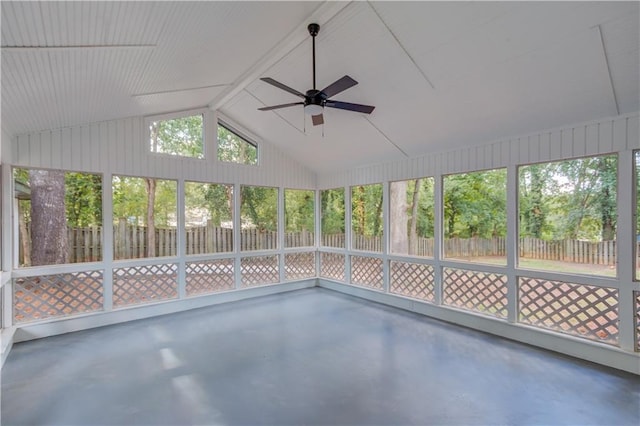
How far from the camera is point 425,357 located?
3.56 meters

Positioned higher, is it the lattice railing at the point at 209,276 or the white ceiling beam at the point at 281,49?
the white ceiling beam at the point at 281,49

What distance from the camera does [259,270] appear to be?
21.6 feet

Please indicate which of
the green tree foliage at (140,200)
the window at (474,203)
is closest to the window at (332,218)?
the window at (474,203)

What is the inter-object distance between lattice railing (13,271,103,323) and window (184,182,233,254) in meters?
1.52

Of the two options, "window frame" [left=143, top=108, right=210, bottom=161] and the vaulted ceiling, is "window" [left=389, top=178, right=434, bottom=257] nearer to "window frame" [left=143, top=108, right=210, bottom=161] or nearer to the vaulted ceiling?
the vaulted ceiling

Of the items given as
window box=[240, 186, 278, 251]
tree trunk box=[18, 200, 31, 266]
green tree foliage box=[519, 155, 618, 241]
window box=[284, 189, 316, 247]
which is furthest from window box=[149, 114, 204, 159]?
green tree foliage box=[519, 155, 618, 241]

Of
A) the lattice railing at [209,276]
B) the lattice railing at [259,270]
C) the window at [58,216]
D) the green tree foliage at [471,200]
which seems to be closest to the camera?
the window at [58,216]

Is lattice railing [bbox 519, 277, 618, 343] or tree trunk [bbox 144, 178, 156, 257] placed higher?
tree trunk [bbox 144, 178, 156, 257]

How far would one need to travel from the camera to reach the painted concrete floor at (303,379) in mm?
2518

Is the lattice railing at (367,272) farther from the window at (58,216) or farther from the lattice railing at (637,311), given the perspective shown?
the window at (58,216)

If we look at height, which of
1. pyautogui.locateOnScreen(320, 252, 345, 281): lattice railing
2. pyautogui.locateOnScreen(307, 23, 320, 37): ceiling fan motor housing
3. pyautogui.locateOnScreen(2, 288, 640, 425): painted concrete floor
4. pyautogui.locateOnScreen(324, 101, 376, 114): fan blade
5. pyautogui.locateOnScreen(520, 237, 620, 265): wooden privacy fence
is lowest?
pyautogui.locateOnScreen(2, 288, 640, 425): painted concrete floor

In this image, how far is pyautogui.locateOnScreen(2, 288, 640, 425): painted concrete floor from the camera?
252 centimetres

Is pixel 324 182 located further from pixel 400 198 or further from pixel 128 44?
pixel 128 44

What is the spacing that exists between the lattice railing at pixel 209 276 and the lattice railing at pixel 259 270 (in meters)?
0.29
